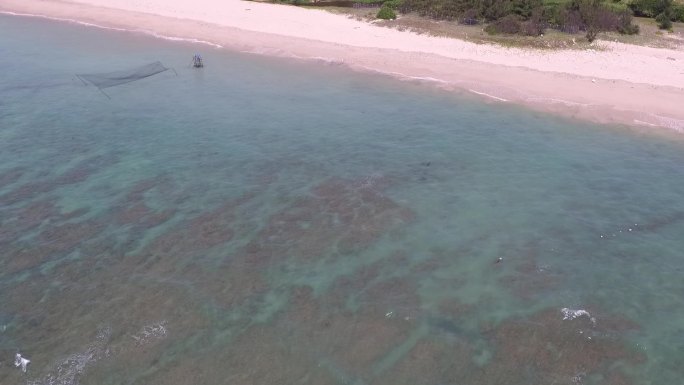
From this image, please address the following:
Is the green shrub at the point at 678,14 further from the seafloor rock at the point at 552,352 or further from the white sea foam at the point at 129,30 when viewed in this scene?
the seafloor rock at the point at 552,352

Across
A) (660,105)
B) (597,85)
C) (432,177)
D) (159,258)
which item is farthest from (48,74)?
(660,105)

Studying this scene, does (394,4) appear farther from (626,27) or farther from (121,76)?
(121,76)

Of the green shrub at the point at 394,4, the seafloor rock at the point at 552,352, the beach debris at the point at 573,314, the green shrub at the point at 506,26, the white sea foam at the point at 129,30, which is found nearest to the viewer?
the seafloor rock at the point at 552,352

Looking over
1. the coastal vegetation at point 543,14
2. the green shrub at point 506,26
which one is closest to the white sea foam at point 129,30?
the coastal vegetation at point 543,14

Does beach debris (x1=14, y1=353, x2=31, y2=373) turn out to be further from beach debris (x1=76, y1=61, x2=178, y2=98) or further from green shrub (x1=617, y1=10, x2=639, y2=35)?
green shrub (x1=617, y1=10, x2=639, y2=35)

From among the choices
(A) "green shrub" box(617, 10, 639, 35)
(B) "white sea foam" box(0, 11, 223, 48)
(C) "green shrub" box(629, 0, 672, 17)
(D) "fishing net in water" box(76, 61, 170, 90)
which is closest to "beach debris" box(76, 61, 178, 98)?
(D) "fishing net in water" box(76, 61, 170, 90)

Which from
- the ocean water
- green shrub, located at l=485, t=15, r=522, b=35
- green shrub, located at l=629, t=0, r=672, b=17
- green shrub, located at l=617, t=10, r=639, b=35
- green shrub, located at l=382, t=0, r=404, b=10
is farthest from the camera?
green shrub, located at l=382, t=0, r=404, b=10

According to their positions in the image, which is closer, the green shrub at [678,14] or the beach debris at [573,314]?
the beach debris at [573,314]
